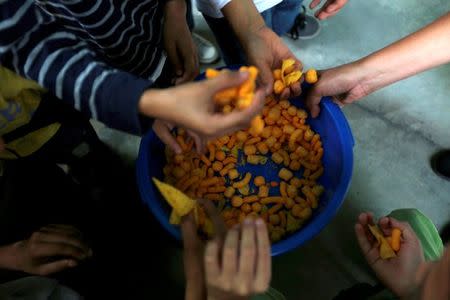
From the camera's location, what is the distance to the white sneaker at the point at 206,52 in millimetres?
1442

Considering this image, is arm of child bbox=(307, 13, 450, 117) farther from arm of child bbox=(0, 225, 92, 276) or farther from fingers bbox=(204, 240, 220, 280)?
arm of child bbox=(0, 225, 92, 276)

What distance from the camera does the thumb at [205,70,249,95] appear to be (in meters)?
0.52

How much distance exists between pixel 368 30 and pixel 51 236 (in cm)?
134

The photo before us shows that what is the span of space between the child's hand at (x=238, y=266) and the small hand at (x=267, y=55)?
42 cm

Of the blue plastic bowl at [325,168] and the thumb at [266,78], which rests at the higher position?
the thumb at [266,78]

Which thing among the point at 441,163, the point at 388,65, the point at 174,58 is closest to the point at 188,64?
the point at 174,58

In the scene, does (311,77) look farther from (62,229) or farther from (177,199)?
(62,229)

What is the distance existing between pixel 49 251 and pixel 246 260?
45 cm

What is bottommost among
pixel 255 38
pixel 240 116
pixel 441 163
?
pixel 441 163

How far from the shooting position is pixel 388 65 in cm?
92

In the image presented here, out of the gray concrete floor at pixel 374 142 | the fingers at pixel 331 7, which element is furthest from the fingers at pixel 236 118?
the gray concrete floor at pixel 374 142

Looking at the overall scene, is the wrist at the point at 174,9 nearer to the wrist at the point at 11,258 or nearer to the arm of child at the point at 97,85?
the arm of child at the point at 97,85

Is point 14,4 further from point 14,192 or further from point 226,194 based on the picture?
point 226,194

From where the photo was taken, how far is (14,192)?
860 millimetres
